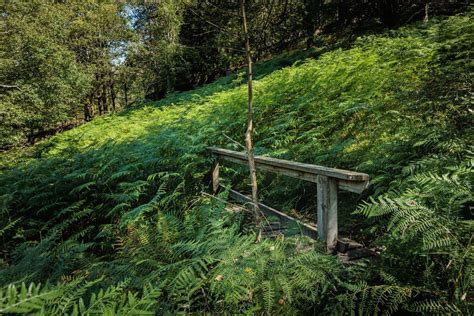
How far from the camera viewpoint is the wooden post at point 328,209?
282 cm

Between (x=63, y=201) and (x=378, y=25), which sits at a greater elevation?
(x=378, y=25)

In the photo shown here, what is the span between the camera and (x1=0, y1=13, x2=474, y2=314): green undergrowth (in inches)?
71.6

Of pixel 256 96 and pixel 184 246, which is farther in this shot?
pixel 256 96

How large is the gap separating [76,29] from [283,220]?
85.6 ft

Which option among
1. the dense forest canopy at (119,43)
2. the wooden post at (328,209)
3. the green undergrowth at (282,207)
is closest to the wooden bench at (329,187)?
the wooden post at (328,209)

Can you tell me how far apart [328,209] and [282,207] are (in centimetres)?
136

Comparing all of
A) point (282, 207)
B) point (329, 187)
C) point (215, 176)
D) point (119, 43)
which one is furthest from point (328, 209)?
point (119, 43)

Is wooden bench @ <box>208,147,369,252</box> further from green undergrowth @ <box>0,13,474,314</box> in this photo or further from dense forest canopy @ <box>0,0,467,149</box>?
dense forest canopy @ <box>0,0,467,149</box>

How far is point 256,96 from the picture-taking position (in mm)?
7547

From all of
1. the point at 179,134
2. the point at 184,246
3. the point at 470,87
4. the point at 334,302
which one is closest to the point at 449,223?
the point at 334,302

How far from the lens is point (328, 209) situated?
9.33ft

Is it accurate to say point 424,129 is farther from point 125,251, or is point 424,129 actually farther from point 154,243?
point 125,251

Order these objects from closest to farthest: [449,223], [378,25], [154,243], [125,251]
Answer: [449,223] < [154,243] < [125,251] < [378,25]

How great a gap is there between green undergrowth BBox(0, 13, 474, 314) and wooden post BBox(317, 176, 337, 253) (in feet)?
0.72
